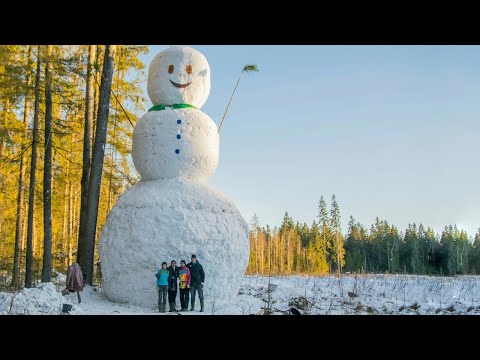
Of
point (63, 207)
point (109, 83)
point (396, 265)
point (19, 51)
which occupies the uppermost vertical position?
point (19, 51)

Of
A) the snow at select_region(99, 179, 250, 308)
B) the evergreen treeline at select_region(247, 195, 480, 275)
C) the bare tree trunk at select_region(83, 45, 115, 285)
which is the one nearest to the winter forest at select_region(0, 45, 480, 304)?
the bare tree trunk at select_region(83, 45, 115, 285)

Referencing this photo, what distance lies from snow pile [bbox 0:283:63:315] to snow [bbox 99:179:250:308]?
1.30 metres

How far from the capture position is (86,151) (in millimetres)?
12938

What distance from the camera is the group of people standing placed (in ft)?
28.1

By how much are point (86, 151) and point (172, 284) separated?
5762mm

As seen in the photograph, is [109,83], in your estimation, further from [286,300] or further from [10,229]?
[10,229]

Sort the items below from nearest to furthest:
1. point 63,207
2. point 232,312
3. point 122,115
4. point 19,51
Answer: point 232,312, point 19,51, point 122,115, point 63,207

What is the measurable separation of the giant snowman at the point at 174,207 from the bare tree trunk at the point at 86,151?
2089 millimetres

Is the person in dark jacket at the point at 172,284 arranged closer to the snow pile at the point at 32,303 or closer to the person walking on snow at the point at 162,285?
the person walking on snow at the point at 162,285

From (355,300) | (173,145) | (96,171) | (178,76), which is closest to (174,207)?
(173,145)
